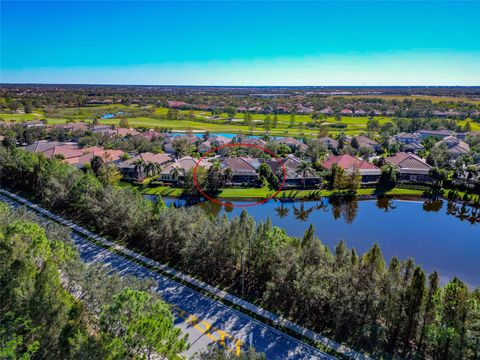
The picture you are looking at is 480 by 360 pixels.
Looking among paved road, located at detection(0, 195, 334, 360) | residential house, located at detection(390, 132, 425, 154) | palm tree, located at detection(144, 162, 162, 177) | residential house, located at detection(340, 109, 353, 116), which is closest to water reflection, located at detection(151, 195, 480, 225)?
palm tree, located at detection(144, 162, 162, 177)

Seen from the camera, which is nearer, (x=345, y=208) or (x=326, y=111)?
(x=345, y=208)

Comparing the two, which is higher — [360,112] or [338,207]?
[360,112]

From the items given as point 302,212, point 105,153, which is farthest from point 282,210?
point 105,153

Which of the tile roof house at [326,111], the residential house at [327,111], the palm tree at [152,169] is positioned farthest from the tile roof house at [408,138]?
the tile roof house at [326,111]

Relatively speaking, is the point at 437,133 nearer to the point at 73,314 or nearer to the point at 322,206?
the point at 322,206

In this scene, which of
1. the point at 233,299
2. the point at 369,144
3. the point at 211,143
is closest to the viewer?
the point at 233,299
